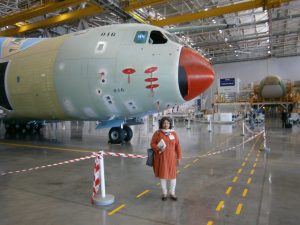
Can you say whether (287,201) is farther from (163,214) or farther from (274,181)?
(163,214)

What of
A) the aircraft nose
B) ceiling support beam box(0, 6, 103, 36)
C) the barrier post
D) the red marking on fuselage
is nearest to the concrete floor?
the barrier post

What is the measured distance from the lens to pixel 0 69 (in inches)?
518

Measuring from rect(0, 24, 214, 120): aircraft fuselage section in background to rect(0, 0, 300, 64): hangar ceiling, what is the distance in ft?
15.8

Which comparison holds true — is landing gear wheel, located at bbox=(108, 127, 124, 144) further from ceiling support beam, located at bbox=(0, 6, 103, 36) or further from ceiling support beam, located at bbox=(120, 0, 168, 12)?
ceiling support beam, located at bbox=(0, 6, 103, 36)

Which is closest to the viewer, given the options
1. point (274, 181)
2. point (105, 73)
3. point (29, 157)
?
point (274, 181)

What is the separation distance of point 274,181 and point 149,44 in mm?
6334

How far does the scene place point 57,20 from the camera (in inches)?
969

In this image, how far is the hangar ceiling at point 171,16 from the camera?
832 inches

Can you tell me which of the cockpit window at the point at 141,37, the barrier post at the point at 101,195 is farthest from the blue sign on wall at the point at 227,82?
the barrier post at the point at 101,195

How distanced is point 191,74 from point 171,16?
22207 mm

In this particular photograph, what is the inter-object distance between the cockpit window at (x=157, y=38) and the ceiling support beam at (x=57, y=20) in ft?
41.3

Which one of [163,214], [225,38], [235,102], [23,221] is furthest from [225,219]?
[225,38]

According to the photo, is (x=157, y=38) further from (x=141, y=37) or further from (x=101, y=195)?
(x=101, y=195)

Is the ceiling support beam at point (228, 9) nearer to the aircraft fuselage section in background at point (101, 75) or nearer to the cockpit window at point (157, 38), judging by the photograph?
the aircraft fuselage section in background at point (101, 75)
